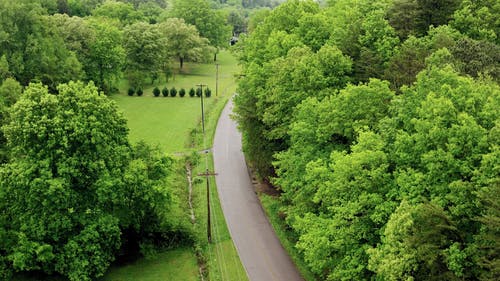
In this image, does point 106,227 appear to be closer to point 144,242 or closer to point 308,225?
point 144,242

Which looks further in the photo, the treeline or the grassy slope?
the grassy slope

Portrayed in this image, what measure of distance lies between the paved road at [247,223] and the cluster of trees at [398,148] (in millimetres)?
2962

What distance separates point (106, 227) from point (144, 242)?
4.02 m

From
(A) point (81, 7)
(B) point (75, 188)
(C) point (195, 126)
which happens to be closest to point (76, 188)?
(B) point (75, 188)

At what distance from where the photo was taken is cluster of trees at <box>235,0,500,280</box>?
20.5 meters

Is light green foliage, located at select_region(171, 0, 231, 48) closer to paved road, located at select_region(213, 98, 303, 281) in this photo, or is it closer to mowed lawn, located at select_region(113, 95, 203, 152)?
mowed lawn, located at select_region(113, 95, 203, 152)

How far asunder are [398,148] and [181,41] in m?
67.0

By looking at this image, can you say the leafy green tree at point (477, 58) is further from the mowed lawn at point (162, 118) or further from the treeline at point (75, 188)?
the mowed lawn at point (162, 118)

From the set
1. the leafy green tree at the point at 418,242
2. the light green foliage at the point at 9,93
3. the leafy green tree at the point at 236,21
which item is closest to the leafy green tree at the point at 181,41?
the light green foliage at the point at 9,93

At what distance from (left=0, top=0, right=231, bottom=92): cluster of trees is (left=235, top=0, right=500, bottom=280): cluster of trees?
100ft

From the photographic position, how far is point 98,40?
233 feet

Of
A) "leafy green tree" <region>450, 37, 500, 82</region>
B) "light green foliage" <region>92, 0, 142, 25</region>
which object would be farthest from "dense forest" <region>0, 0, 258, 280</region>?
"light green foliage" <region>92, 0, 142, 25</region>

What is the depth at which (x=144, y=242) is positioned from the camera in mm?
32656

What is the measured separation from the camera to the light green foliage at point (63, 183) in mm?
28000
